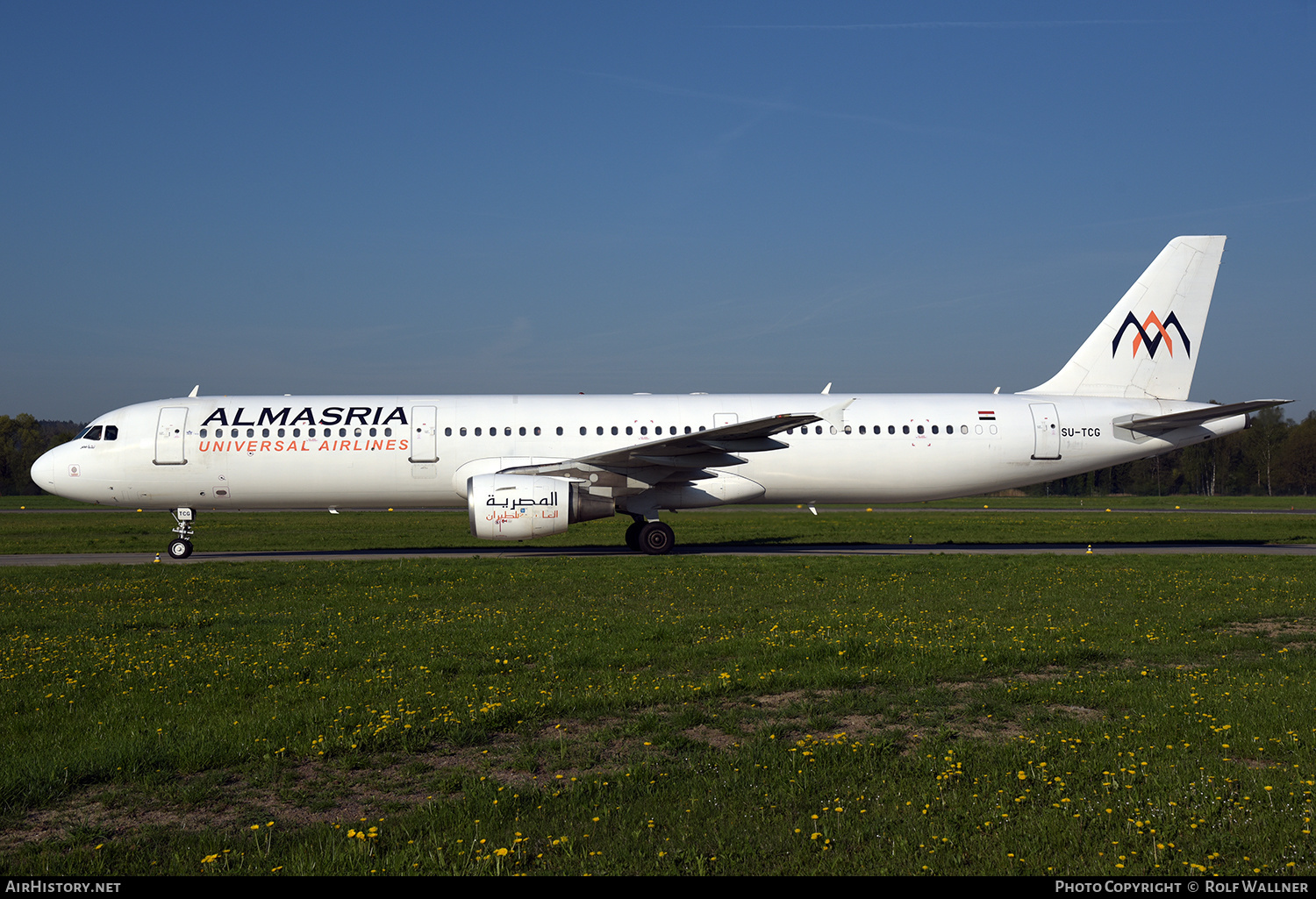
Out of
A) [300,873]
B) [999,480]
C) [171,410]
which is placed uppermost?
[171,410]

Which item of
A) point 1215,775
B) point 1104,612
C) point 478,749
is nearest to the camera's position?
point 1215,775

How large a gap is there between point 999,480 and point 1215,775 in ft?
55.7

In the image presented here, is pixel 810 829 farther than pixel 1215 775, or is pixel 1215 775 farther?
pixel 1215 775

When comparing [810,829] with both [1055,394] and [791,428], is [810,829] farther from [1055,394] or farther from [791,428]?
[1055,394]

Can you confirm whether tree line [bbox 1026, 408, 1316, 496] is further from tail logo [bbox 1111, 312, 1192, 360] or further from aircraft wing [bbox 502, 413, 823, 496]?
aircraft wing [bbox 502, 413, 823, 496]

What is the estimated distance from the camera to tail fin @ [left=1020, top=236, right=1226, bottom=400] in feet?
71.2

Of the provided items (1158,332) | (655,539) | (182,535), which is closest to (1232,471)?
(1158,332)

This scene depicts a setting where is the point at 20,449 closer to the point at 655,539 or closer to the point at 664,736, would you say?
the point at 655,539

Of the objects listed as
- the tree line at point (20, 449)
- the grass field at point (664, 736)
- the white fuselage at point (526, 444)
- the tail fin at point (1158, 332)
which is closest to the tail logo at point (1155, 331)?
the tail fin at point (1158, 332)

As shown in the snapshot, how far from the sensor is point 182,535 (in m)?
20.0

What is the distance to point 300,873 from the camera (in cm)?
395

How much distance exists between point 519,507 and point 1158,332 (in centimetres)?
1652

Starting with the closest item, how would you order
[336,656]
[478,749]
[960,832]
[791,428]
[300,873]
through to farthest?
[300,873]
[960,832]
[478,749]
[336,656]
[791,428]

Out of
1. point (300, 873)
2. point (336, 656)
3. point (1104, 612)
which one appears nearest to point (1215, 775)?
point (300, 873)
